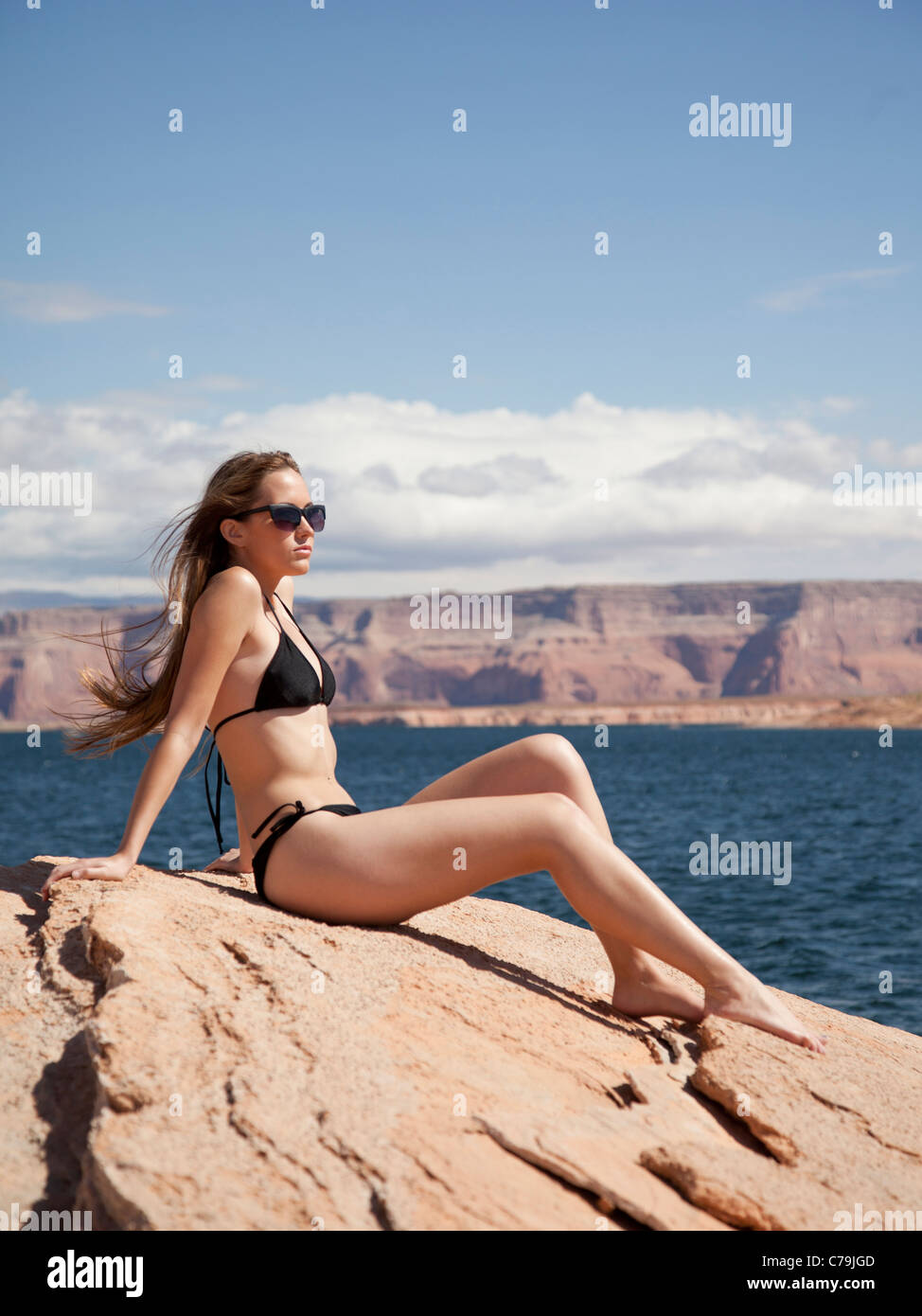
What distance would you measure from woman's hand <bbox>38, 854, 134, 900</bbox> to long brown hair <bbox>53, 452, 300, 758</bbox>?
0.62m

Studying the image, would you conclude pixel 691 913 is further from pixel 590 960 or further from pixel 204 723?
pixel 204 723

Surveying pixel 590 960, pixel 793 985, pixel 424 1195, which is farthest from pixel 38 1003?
pixel 793 985

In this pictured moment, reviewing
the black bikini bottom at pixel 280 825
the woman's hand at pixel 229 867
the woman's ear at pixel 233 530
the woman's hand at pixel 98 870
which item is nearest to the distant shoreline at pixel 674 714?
the woman's hand at pixel 229 867

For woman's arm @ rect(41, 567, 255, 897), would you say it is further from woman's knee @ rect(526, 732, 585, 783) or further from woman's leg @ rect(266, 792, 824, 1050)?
woman's knee @ rect(526, 732, 585, 783)

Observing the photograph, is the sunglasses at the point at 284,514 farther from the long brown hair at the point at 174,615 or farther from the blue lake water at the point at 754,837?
the blue lake water at the point at 754,837

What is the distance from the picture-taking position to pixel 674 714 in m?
156

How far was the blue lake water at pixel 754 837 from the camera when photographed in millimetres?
13984

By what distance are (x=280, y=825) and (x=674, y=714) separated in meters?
155

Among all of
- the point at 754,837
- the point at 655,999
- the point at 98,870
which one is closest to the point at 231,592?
the point at 98,870

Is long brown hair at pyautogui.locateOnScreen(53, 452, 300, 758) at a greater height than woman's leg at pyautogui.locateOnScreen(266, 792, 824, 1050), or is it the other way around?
long brown hair at pyautogui.locateOnScreen(53, 452, 300, 758)

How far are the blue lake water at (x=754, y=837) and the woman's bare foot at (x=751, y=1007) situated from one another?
7.43ft

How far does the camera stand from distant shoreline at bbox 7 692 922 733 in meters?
121

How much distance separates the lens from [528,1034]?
397 cm


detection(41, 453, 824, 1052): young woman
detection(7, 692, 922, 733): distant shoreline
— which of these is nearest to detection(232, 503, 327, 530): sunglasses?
detection(41, 453, 824, 1052): young woman
